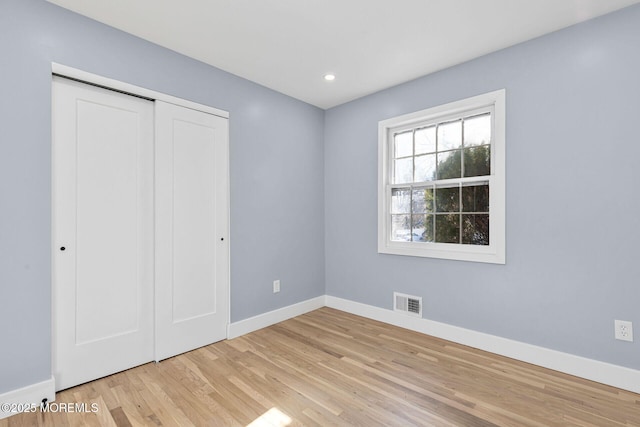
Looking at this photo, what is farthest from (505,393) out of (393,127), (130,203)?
(130,203)

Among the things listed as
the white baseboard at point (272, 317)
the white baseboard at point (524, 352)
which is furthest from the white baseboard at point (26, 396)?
the white baseboard at point (524, 352)

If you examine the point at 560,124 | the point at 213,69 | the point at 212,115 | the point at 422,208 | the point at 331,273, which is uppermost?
the point at 213,69

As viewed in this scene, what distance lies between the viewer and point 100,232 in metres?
2.31

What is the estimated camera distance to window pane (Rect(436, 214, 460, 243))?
120 inches

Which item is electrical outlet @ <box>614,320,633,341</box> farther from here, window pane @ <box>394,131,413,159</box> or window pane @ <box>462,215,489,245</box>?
→ window pane @ <box>394,131,413,159</box>

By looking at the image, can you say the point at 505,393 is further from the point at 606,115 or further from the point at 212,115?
the point at 212,115

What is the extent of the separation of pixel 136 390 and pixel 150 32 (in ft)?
8.92

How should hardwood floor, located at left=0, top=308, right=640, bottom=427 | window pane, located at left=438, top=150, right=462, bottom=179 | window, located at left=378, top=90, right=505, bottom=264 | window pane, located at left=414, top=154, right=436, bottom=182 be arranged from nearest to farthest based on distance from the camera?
hardwood floor, located at left=0, top=308, right=640, bottom=427 < window, located at left=378, top=90, right=505, bottom=264 < window pane, located at left=438, top=150, right=462, bottom=179 < window pane, located at left=414, top=154, right=436, bottom=182

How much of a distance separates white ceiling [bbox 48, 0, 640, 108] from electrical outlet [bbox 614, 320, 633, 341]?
7.35 feet

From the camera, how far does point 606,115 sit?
2221 millimetres

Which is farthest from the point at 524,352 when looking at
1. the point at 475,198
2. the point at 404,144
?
the point at 404,144

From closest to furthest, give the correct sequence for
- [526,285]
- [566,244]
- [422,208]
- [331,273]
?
[566,244], [526,285], [422,208], [331,273]

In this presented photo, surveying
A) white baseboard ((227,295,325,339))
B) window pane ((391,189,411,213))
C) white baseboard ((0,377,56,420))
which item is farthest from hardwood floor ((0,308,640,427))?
window pane ((391,189,411,213))

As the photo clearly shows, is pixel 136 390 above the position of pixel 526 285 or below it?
below
